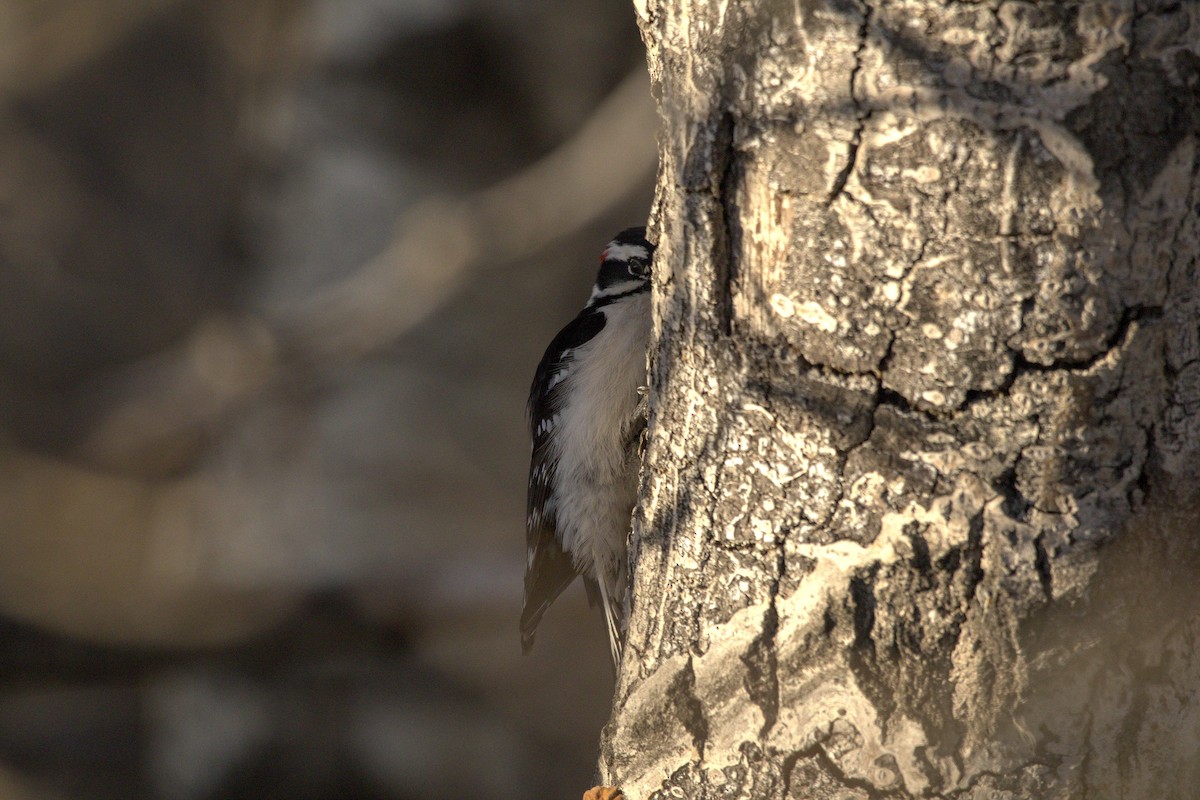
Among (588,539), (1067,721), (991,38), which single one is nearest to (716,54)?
(991,38)

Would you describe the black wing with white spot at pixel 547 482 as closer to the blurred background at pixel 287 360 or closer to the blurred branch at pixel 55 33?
the blurred background at pixel 287 360

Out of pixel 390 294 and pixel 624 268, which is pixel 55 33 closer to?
pixel 390 294

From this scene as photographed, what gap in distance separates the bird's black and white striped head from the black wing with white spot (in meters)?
0.08

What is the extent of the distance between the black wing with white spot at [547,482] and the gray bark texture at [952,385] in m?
1.69

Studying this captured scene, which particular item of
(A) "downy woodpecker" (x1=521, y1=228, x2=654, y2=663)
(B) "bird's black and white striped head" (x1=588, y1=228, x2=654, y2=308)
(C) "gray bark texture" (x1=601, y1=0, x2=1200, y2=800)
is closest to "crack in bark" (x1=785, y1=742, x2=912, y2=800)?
(C) "gray bark texture" (x1=601, y1=0, x2=1200, y2=800)

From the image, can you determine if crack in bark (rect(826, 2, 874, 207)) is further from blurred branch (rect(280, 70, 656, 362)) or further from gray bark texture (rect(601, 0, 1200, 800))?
blurred branch (rect(280, 70, 656, 362))

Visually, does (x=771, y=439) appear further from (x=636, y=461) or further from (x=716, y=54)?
(x=636, y=461)

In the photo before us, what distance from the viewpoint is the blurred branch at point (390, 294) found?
15.4 feet

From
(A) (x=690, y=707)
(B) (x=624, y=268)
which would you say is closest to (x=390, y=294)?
(B) (x=624, y=268)

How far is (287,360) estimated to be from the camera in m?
4.71

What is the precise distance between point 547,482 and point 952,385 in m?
2.13

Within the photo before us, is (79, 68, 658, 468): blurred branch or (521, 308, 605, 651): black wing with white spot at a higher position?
(79, 68, 658, 468): blurred branch

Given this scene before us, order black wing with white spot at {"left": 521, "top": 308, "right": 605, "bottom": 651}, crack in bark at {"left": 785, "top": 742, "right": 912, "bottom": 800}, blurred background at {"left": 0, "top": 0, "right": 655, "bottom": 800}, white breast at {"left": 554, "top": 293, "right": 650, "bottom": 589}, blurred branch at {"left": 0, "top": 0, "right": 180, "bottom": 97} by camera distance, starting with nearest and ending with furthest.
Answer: crack in bark at {"left": 785, "top": 742, "right": 912, "bottom": 800}, white breast at {"left": 554, "top": 293, "right": 650, "bottom": 589}, black wing with white spot at {"left": 521, "top": 308, "right": 605, "bottom": 651}, blurred background at {"left": 0, "top": 0, "right": 655, "bottom": 800}, blurred branch at {"left": 0, "top": 0, "right": 180, "bottom": 97}

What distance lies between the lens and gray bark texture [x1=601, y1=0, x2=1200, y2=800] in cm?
124
